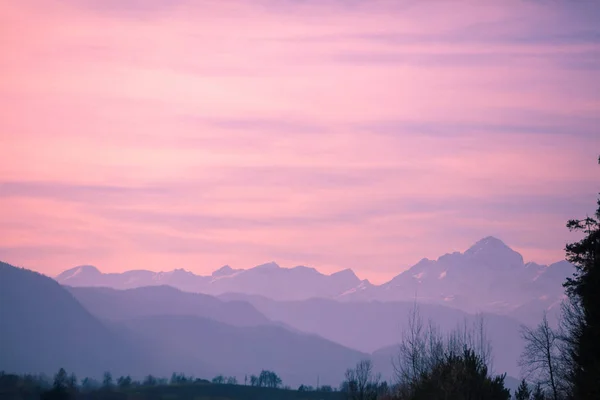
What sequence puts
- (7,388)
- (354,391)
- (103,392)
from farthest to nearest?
(103,392) < (7,388) < (354,391)

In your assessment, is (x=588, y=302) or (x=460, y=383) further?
(x=460, y=383)

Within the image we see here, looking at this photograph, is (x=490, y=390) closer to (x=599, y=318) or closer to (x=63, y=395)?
(x=599, y=318)

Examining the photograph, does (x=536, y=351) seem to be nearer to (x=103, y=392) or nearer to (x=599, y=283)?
(x=599, y=283)

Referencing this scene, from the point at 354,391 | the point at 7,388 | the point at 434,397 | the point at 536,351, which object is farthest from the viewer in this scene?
the point at 7,388

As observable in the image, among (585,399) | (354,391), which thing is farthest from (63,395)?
(585,399)

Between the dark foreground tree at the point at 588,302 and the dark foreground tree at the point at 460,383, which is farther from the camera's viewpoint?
the dark foreground tree at the point at 460,383

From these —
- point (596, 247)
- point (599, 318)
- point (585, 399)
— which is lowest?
point (585, 399)

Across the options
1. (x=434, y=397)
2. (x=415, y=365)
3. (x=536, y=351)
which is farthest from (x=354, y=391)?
(x=434, y=397)

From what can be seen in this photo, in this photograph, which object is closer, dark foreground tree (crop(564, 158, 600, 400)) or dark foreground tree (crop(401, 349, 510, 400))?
dark foreground tree (crop(564, 158, 600, 400))

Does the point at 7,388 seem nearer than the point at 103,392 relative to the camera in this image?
Yes

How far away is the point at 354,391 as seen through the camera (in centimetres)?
8069

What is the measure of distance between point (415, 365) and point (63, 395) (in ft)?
255

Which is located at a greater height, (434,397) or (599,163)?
(599,163)

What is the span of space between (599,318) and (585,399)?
421cm
